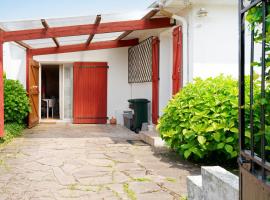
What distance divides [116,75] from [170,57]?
12.7ft

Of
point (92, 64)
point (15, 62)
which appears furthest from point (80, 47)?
point (15, 62)

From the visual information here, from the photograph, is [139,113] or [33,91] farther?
[33,91]

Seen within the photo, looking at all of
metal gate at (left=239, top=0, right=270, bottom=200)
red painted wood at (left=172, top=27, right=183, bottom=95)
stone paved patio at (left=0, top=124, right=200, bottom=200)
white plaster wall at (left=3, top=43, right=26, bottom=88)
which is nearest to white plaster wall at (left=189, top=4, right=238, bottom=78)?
red painted wood at (left=172, top=27, right=183, bottom=95)

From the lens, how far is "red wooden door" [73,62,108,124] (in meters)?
13.0

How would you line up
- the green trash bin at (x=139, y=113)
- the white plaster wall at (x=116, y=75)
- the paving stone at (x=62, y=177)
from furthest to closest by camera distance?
the white plaster wall at (x=116, y=75) < the green trash bin at (x=139, y=113) < the paving stone at (x=62, y=177)

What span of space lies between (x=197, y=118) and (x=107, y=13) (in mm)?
3386

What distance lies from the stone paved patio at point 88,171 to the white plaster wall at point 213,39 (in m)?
2.09

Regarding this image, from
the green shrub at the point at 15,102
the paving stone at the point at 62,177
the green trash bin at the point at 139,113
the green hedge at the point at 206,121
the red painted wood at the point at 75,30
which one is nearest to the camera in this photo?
the paving stone at the point at 62,177

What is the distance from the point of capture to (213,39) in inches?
301

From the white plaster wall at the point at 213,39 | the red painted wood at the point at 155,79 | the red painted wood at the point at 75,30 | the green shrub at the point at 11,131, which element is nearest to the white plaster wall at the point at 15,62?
the green shrub at the point at 11,131

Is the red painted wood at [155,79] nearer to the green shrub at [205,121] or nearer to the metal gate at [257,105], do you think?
the green shrub at [205,121]

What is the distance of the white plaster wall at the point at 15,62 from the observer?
12.0 meters

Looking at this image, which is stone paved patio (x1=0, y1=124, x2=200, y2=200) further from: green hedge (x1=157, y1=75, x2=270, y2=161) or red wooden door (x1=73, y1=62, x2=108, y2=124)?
red wooden door (x1=73, y1=62, x2=108, y2=124)

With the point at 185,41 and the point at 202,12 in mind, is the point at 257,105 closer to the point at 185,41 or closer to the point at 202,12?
the point at 202,12
